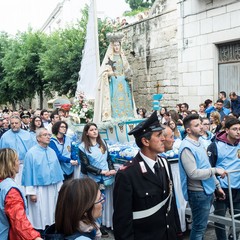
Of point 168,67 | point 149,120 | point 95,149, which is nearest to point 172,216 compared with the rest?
point 149,120

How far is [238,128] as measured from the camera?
196 inches

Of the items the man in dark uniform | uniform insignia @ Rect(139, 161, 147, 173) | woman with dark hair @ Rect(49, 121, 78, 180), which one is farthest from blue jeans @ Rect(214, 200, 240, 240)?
woman with dark hair @ Rect(49, 121, 78, 180)

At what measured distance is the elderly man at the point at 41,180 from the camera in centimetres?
602

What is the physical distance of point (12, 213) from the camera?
3344 mm

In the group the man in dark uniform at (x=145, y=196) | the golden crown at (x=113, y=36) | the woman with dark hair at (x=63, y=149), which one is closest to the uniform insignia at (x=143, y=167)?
the man in dark uniform at (x=145, y=196)

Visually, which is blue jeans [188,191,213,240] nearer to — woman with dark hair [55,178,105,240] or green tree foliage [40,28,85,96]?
woman with dark hair [55,178,105,240]

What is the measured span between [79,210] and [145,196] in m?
1.02

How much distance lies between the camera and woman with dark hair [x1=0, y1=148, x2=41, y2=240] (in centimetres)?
325

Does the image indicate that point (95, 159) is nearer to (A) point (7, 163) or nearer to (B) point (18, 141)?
(B) point (18, 141)

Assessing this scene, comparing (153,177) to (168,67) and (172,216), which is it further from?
(168,67)

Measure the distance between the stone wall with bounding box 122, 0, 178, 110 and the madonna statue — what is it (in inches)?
245

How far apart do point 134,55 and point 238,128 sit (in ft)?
45.1

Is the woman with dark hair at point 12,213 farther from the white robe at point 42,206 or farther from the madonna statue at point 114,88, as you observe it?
the madonna statue at point 114,88

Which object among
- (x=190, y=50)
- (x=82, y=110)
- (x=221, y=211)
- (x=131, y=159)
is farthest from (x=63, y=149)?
A: (x=190, y=50)
